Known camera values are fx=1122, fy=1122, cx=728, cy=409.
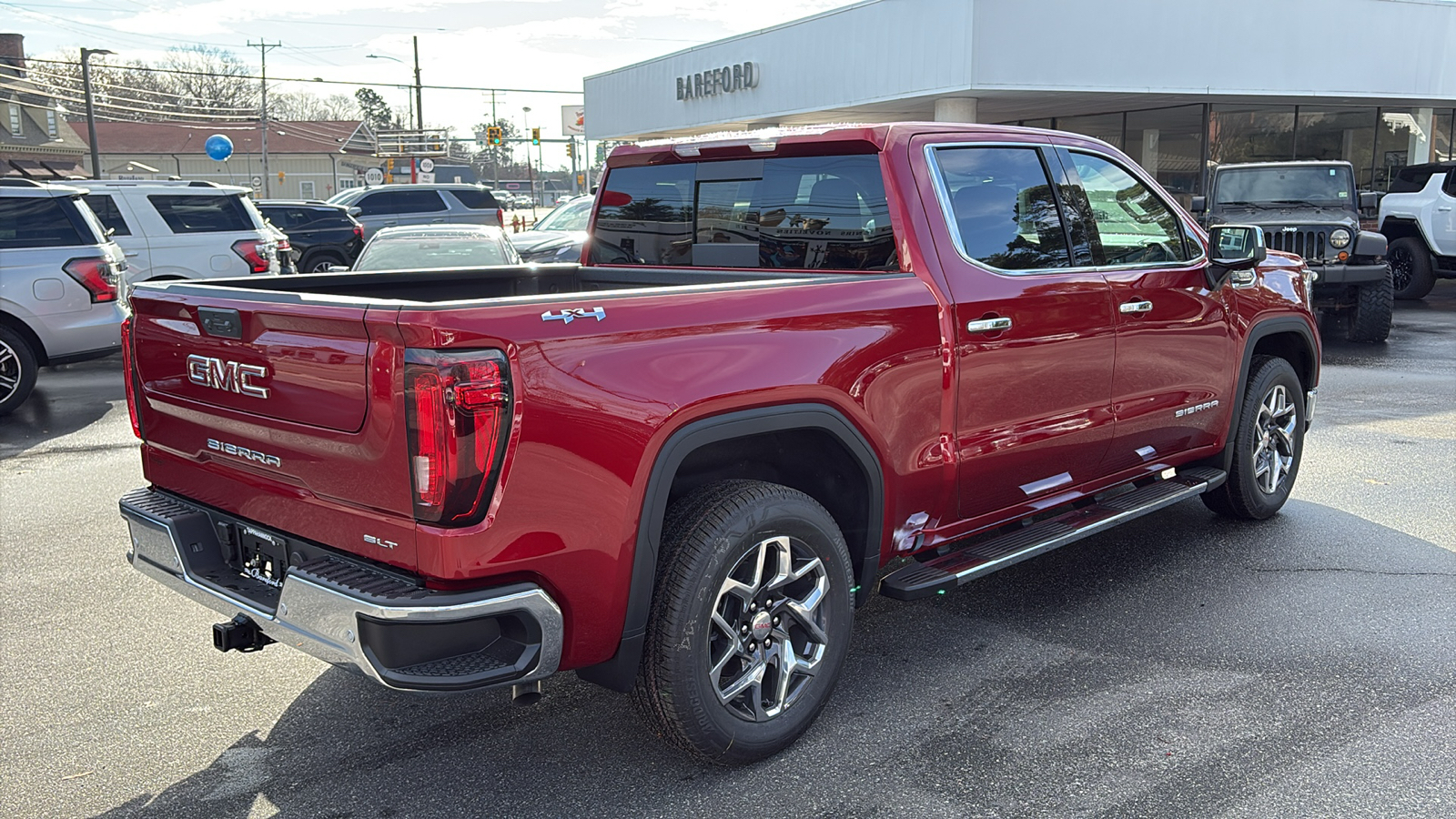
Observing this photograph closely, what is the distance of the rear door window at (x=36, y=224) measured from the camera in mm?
9219

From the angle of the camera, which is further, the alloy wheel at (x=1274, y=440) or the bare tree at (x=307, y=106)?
the bare tree at (x=307, y=106)

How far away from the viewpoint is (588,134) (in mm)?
36188

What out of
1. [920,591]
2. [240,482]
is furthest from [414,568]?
[920,591]

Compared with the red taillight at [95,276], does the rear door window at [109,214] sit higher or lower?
higher

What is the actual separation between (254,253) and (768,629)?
11737 mm

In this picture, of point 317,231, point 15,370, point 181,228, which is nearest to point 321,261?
point 317,231

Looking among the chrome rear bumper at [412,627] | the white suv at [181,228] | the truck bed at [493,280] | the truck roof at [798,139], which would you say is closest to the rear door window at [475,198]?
the white suv at [181,228]

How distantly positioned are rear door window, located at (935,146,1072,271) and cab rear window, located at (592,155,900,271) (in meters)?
0.31

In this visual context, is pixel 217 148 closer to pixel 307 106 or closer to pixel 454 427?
pixel 454 427

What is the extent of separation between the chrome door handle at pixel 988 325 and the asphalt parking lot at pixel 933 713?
1224 mm

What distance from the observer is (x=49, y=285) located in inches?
365

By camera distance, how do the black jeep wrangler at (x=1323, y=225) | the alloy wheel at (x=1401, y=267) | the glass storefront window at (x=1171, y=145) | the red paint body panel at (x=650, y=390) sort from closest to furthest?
the red paint body panel at (x=650, y=390), the black jeep wrangler at (x=1323, y=225), the alloy wheel at (x=1401, y=267), the glass storefront window at (x=1171, y=145)

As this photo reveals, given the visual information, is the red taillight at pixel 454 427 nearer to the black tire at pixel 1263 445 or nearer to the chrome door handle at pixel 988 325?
the chrome door handle at pixel 988 325

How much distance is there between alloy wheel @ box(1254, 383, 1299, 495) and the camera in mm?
5648
